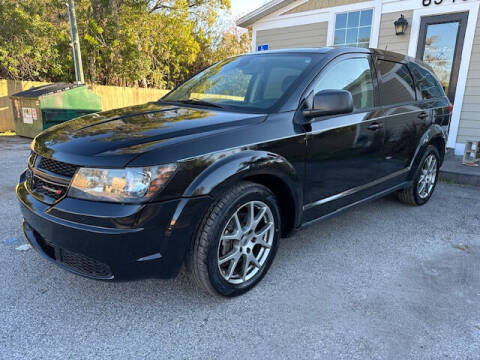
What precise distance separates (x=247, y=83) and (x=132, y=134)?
50.0 inches

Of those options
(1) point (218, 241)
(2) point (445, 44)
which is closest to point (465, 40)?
(2) point (445, 44)

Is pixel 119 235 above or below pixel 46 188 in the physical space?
below

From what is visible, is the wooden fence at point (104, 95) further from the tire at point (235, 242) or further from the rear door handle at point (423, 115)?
the rear door handle at point (423, 115)

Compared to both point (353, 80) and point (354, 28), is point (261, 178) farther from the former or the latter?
point (354, 28)

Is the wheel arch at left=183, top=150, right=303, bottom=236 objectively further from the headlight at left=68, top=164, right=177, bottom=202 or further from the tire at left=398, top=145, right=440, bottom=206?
the tire at left=398, top=145, right=440, bottom=206

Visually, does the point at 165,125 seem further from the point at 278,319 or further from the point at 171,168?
the point at 278,319

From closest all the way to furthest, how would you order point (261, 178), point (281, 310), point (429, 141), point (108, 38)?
1. point (281, 310)
2. point (261, 178)
3. point (429, 141)
4. point (108, 38)

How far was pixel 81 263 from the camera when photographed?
204 centimetres

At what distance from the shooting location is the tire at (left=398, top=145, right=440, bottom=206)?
4137 millimetres

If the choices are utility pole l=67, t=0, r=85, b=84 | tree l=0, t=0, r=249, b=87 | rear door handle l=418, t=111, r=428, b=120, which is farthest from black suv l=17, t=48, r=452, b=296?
tree l=0, t=0, r=249, b=87

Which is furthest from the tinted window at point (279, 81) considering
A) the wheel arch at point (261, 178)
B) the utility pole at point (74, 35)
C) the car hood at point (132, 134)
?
the utility pole at point (74, 35)

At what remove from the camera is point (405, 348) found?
2006 mm

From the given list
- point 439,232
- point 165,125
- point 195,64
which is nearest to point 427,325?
point 439,232

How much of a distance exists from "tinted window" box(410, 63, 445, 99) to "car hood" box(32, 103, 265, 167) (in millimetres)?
2477
